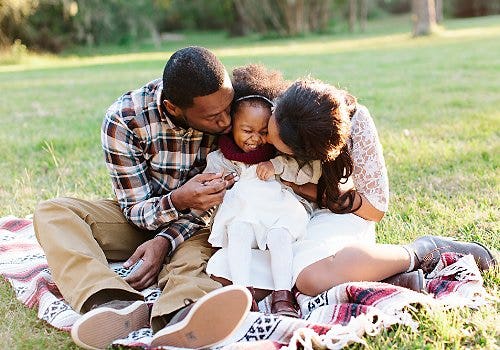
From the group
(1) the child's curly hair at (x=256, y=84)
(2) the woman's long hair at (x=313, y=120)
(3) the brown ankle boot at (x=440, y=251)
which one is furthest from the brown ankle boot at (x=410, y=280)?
(1) the child's curly hair at (x=256, y=84)

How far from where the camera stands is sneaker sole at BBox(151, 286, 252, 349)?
2.49 m

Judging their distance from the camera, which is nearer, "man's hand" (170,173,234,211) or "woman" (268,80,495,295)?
"woman" (268,80,495,295)

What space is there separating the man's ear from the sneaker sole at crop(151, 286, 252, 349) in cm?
104

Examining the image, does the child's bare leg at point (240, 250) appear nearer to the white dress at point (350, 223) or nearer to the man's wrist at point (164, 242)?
the white dress at point (350, 223)

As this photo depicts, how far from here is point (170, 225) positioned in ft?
→ 11.2

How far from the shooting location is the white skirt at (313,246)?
2990 mm

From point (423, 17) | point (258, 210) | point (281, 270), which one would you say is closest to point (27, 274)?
point (258, 210)

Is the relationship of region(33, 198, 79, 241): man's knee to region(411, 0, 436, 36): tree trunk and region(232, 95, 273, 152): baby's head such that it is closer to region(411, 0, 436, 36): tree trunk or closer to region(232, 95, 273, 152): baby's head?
region(232, 95, 273, 152): baby's head

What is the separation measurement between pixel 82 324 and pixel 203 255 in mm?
772

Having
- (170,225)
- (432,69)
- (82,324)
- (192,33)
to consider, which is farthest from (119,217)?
(192,33)

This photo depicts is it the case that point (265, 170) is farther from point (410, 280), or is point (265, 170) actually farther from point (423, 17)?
point (423, 17)

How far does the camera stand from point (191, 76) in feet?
10.2

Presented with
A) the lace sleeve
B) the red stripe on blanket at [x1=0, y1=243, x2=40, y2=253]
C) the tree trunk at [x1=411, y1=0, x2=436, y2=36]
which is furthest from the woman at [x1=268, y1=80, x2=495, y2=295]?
the tree trunk at [x1=411, y1=0, x2=436, y2=36]

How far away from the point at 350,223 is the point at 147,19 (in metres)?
22.6
